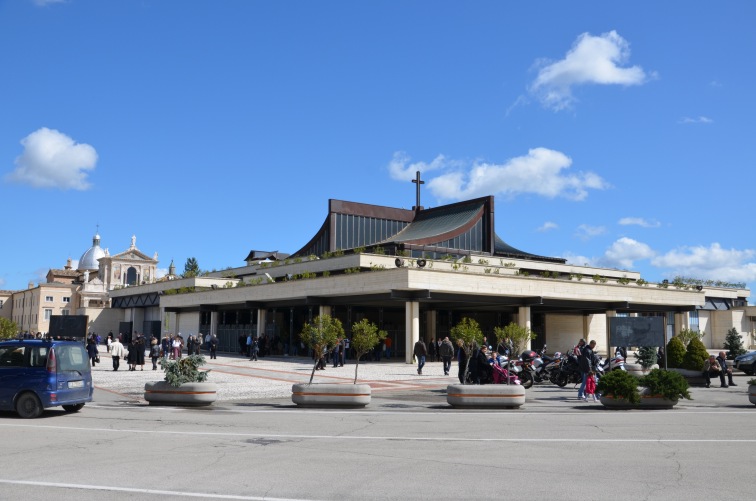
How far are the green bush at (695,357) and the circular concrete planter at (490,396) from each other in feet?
38.6

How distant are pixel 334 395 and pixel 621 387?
7.20m

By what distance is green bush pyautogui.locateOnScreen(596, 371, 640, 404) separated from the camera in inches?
687

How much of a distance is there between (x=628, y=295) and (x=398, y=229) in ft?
80.4

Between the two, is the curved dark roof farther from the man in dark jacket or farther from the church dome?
the church dome

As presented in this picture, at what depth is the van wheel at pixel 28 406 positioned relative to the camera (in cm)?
1466

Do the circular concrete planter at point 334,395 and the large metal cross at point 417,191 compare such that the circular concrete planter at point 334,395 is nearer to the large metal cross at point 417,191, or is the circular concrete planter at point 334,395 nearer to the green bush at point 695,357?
the green bush at point 695,357

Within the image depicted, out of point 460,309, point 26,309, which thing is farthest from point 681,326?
point 26,309

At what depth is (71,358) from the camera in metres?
15.4

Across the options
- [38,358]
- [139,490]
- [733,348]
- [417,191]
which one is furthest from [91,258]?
[139,490]

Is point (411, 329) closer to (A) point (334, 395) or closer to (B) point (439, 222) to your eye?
(A) point (334, 395)

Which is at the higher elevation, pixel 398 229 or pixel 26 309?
pixel 398 229

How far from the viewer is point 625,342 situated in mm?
20922

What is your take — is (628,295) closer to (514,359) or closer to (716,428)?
(514,359)

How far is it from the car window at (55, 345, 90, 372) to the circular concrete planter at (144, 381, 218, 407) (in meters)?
2.56
